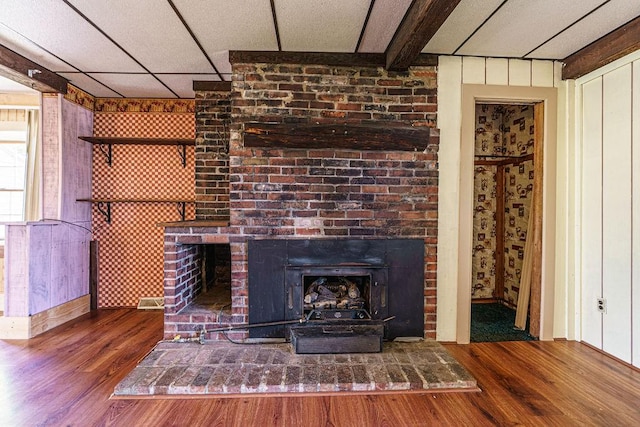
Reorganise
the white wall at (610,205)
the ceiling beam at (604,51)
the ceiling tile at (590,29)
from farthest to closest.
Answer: the white wall at (610,205), the ceiling beam at (604,51), the ceiling tile at (590,29)

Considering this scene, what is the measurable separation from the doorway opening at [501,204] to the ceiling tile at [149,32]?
325cm

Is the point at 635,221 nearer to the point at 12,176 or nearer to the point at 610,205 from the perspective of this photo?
the point at 610,205

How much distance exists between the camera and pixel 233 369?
2078mm

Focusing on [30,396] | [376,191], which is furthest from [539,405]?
[30,396]

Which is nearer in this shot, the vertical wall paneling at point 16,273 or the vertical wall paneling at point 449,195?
the vertical wall paneling at point 449,195

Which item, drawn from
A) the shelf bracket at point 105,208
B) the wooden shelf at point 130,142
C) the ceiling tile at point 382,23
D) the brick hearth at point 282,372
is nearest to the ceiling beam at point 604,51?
the ceiling tile at point 382,23

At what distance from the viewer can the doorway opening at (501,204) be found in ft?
11.5

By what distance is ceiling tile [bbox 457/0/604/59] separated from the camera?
197 cm

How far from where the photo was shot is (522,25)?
7.14ft

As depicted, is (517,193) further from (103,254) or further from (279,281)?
(103,254)

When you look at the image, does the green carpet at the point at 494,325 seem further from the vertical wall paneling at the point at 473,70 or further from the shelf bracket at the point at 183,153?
the shelf bracket at the point at 183,153

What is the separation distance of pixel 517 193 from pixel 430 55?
2.02m

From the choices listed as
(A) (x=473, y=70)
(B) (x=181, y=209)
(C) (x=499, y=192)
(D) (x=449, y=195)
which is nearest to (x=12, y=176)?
(B) (x=181, y=209)

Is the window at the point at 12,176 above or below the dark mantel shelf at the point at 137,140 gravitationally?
below
